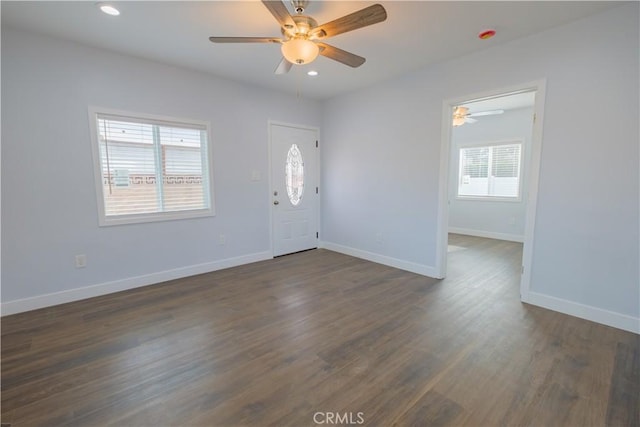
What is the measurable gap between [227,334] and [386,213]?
277 centimetres

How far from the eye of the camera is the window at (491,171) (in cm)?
584

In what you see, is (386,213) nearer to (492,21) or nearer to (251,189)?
(251,189)

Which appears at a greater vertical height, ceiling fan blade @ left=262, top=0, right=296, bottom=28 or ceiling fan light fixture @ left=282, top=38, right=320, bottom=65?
ceiling fan blade @ left=262, top=0, right=296, bottom=28

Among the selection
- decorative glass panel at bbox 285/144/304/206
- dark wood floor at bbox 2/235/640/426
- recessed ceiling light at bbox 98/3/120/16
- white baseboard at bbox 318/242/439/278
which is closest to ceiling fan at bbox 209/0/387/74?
recessed ceiling light at bbox 98/3/120/16

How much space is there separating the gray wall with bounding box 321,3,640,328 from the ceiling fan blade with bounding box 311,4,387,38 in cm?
196

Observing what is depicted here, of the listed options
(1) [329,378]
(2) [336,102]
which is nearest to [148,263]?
(1) [329,378]

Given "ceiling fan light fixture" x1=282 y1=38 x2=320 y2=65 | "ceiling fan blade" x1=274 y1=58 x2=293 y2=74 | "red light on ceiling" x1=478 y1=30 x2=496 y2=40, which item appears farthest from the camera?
"red light on ceiling" x1=478 y1=30 x2=496 y2=40

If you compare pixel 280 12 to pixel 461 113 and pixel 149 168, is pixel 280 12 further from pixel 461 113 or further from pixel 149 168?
pixel 461 113

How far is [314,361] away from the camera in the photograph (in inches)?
79.4

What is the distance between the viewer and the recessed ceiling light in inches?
87.7

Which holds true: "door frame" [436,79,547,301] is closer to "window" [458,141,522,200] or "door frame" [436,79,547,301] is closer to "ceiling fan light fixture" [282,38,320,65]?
"ceiling fan light fixture" [282,38,320,65]

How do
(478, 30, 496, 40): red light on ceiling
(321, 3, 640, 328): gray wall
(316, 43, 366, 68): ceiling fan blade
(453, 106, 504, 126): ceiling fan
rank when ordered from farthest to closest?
(453, 106, 504, 126): ceiling fan
(478, 30, 496, 40): red light on ceiling
(321, 3, 640, 328): gray wall
(316, 43, 366, 68): ceiling fan blade

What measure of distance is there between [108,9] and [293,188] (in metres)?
3.14

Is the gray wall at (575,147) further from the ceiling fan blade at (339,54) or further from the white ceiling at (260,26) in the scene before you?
the ceiling fan blade at (339,54)
